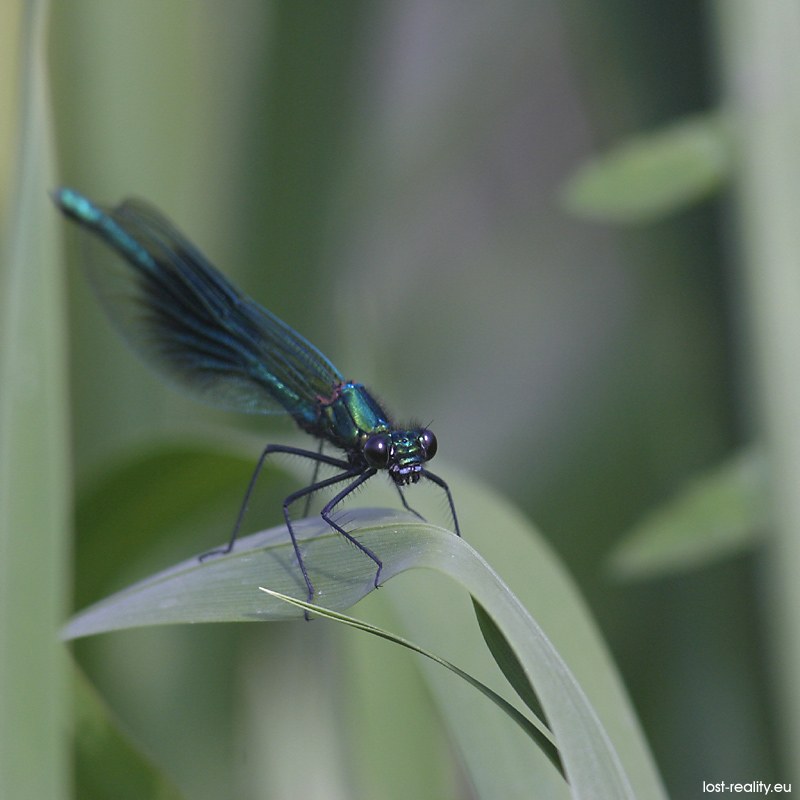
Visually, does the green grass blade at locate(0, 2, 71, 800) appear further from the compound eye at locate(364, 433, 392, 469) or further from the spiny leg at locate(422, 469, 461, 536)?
the spiny leg at locate(422, 469, 461, 536)

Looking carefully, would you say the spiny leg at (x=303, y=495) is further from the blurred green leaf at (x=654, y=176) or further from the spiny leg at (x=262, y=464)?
the blurred green leaf at (x=654, y=176)

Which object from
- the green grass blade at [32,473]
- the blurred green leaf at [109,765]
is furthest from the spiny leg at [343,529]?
the blurred green leaf at [109,765]

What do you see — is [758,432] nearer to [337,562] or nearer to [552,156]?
[337,562]

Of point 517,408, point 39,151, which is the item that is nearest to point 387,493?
point 39,151

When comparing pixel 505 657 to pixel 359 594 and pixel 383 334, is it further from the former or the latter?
pixel 383 334

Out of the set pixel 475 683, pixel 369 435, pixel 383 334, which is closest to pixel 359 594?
pixel 475 683

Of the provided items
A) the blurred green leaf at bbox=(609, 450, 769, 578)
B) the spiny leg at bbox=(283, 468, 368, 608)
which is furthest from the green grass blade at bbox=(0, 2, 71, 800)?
the blurred green leaf at bbox=(609, 450, 769, 578)
